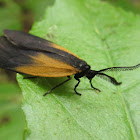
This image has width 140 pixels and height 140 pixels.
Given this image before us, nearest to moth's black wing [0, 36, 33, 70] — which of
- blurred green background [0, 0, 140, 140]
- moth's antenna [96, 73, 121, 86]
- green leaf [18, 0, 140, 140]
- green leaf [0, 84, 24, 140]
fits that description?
green leaf [18, 0, 140, 140]

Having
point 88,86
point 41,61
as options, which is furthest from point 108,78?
point 41,61

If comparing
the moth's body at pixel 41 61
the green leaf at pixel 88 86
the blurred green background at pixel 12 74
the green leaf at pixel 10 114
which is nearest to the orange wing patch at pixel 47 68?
the moth's body at pixel 41 61

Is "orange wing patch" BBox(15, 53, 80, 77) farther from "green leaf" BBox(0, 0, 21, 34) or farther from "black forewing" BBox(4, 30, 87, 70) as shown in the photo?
"green leaf" BBox(0, 0, 21, 34)

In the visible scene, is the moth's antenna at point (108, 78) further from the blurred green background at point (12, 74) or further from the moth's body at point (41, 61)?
the blurred green background at point (12, 74)

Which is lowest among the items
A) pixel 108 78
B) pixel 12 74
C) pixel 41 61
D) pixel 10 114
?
pixel 10 114

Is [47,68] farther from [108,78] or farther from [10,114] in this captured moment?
[10,114]

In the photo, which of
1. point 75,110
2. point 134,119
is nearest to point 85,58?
point 75,110
